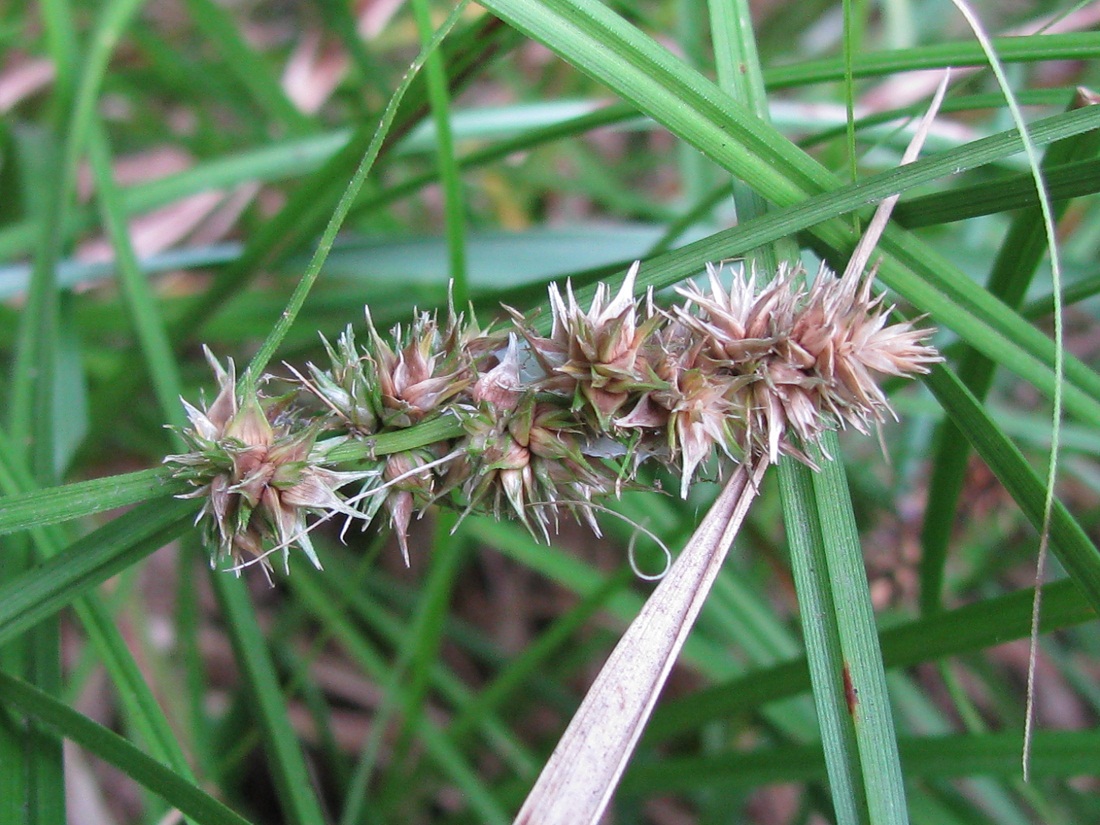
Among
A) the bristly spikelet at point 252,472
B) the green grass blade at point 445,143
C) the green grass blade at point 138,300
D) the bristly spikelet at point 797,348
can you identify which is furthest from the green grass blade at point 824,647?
the green grass blade at point 138,300

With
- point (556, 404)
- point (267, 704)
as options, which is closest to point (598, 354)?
point (556, 404)

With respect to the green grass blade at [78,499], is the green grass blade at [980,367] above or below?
above

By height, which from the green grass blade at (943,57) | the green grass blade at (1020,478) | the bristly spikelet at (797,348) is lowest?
the bristly spikelet at (797,348)

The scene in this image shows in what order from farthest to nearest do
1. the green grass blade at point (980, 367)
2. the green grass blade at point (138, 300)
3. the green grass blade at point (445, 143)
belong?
the green grass blade at point (138, 300), the green grass blade at point (445, 143), the green grass blade at point (980, 367)

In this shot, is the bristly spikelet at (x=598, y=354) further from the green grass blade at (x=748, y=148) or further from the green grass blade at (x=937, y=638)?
the green grass blade at (x=937, y=638)

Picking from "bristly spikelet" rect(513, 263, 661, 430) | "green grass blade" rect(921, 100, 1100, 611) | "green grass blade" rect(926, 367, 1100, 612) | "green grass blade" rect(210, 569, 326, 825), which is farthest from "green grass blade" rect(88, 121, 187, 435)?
"green grass blade" rect(921, 100, 1100, 611)

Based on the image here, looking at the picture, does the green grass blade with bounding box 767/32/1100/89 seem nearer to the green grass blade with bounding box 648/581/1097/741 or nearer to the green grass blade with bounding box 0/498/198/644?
the green grass blade with bounding box 648/581/1097/741
